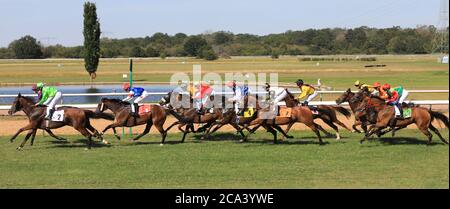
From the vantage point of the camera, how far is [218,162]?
1148 centimetres

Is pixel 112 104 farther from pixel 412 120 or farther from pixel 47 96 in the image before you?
pixel 412 120

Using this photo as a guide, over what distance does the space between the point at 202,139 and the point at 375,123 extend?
428 centimetres

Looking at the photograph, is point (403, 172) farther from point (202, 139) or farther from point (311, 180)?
point (202, 139)

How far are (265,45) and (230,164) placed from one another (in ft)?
332

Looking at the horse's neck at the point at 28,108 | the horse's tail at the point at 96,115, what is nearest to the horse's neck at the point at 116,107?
the horse's tail at the point at 96,115

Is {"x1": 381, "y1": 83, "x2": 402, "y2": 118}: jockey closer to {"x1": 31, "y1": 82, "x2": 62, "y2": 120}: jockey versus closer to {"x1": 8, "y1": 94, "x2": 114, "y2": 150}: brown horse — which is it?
{"x1": 8, "y1": 94, "x2": 114, "y2": 150}: brown horse

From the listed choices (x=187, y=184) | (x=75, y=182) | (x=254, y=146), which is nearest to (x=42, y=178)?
(x=75, y=182)

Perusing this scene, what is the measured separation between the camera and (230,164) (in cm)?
1123

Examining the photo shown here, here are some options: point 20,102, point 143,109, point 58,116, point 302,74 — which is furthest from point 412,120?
point 302,74

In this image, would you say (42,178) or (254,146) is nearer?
(42,178)

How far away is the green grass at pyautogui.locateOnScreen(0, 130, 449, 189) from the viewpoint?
373 inches

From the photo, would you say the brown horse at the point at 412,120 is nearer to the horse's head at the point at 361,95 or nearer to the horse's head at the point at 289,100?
the horse's head at the point at 361,95

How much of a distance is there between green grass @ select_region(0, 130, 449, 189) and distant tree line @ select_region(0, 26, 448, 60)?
70483mm

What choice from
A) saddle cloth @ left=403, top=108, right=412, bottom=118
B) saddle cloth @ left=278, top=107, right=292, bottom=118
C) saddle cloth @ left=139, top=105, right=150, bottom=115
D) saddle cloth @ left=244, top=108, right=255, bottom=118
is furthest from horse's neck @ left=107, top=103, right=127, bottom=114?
saddle cloth @ left=403, top=108, right=412, bottom=118
